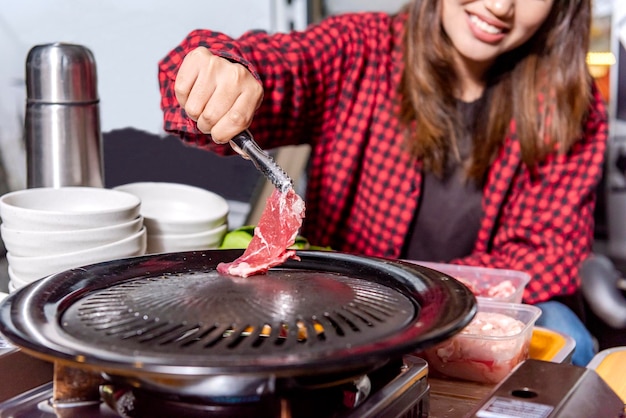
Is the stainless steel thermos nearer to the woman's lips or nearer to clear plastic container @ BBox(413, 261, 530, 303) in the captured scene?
clear plastic container @ BBox(413, 261, 530, 303)

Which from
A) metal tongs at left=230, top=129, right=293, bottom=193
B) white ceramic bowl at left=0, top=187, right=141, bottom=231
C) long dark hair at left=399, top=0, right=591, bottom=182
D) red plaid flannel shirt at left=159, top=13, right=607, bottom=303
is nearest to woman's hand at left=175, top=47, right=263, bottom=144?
metal tongs at left=230, top=129, right=293, bottom=193

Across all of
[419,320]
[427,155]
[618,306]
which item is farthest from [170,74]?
[618,306]

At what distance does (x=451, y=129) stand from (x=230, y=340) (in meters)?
1.53

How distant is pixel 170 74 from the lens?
170 centimetres

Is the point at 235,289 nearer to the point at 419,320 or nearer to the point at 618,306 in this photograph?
the point at 419,320

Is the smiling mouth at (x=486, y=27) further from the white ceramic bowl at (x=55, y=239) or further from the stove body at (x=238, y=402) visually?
the stove body at (x=238, y=402)

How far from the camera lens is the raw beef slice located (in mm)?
983

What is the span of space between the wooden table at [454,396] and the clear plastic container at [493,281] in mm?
248

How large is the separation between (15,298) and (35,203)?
54cm

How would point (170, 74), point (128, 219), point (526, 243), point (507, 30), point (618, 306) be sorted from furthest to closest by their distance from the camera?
point (526, 243)
point (507, 30)
point (170, 74)
point (128, 219)
point (618, 306)

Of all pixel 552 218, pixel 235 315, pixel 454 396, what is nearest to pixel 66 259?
pixel 235 315

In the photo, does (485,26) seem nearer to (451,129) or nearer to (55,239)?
(451,129)

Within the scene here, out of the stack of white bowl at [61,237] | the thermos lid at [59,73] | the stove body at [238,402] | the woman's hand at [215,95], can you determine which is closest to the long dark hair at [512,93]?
the woman's hand at [215,95]

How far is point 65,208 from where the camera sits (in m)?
1.37
